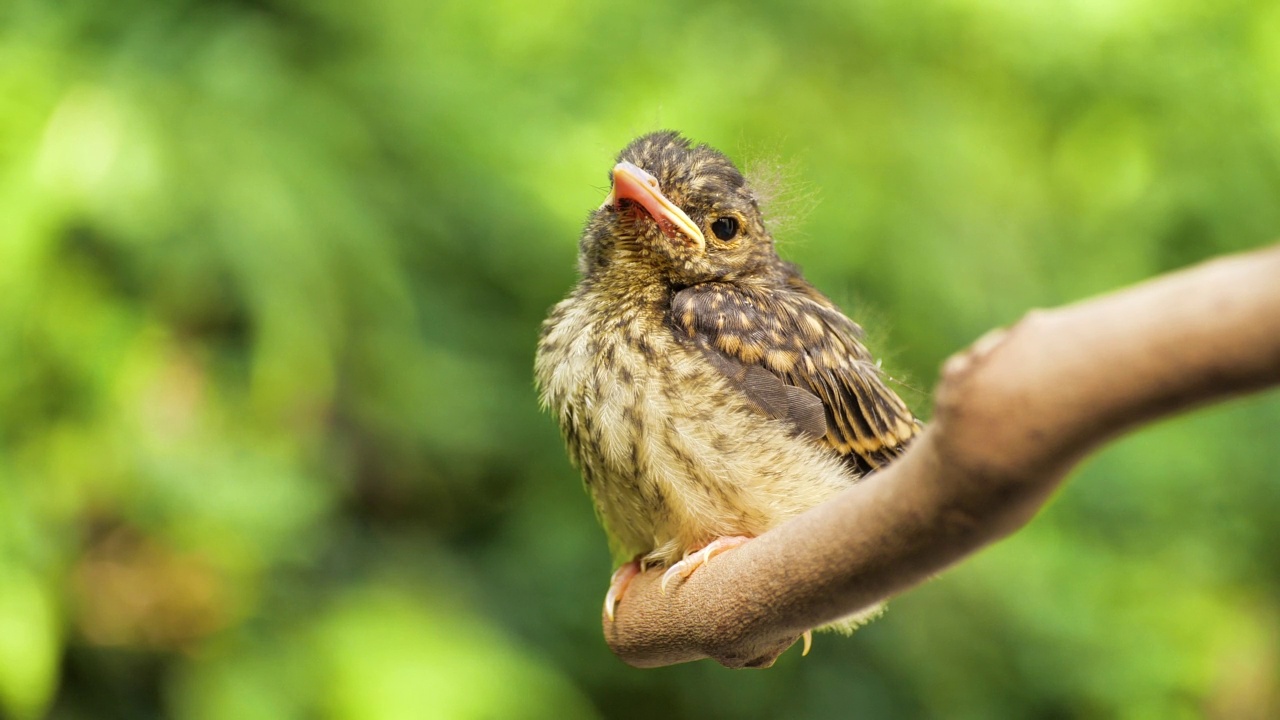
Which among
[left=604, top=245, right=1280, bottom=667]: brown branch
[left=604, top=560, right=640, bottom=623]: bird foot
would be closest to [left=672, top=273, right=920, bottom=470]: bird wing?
[left=604, top=560, right=640, bottom=623]: bird foot

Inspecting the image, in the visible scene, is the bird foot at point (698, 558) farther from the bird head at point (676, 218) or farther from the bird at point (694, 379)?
the bird head at point (676, 218)

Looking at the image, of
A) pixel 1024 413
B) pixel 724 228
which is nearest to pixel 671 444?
pixel 724 228

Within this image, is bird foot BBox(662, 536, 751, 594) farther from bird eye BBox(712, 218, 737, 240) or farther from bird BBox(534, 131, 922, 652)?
bird eye BBox(712, 218, 737, 240)

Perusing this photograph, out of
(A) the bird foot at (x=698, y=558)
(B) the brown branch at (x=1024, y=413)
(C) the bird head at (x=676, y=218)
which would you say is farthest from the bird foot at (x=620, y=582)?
(B) the brown branch at (x=1024, y=413)

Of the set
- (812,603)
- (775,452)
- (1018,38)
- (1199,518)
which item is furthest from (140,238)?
(1199,518)

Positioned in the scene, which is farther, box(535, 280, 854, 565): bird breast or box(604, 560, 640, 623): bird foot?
box(604, 560, 640, 623): bird foot

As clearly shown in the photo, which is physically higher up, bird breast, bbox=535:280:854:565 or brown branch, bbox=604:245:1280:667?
bird breast, bbox=535:280:854:565

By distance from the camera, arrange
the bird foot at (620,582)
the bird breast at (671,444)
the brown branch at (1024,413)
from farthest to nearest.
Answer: the bird foot at (620,582) < the bird breast at (671,444) < the brown branch at (1024,413)
